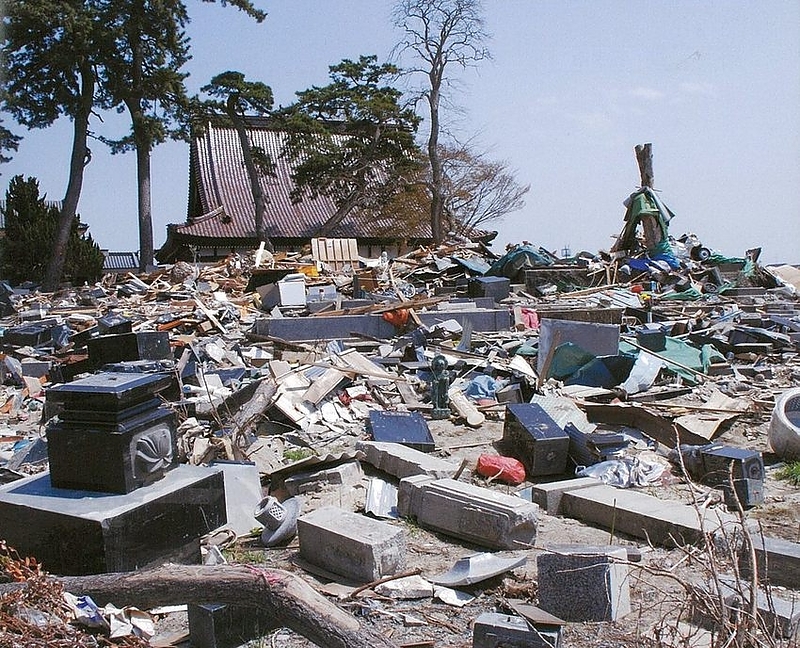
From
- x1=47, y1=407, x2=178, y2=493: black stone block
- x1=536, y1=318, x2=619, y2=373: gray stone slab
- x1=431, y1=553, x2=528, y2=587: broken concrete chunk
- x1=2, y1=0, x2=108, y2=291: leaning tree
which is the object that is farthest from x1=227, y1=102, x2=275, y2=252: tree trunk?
x1=431, y1=553, x2=528, y2=587: broken concrete chunk

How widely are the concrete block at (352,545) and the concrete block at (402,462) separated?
1181 mm

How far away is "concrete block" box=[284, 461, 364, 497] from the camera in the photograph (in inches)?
201

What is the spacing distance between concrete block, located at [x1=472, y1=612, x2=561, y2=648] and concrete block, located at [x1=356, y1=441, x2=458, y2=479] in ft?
7.00

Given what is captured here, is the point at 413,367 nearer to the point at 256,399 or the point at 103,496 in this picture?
the point at 256,399

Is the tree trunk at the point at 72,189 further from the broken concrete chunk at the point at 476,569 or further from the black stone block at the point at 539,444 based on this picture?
the broken concrete chunk at the point at 476,569

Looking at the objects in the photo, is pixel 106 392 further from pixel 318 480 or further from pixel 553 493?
pixel 553 493

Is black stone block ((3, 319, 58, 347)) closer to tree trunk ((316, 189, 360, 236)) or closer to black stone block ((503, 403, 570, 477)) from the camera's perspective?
black stone block ((503, 403, 570, 477))

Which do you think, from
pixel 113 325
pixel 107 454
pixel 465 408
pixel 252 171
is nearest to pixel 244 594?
pixel 107 454

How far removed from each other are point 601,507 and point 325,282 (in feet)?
36.3

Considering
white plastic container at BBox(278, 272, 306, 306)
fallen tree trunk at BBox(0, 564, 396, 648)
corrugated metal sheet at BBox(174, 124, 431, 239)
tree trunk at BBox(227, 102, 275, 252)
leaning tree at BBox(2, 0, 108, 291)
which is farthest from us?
corrugated metal sheet at BBox(174, 124, 431, 239)

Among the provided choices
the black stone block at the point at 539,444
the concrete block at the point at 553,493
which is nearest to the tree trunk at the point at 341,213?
the black stone block at the point at 539,444

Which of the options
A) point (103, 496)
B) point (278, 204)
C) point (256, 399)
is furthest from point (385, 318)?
point (278, 204)

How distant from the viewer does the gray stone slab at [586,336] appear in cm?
895

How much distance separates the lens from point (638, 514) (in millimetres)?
4457
